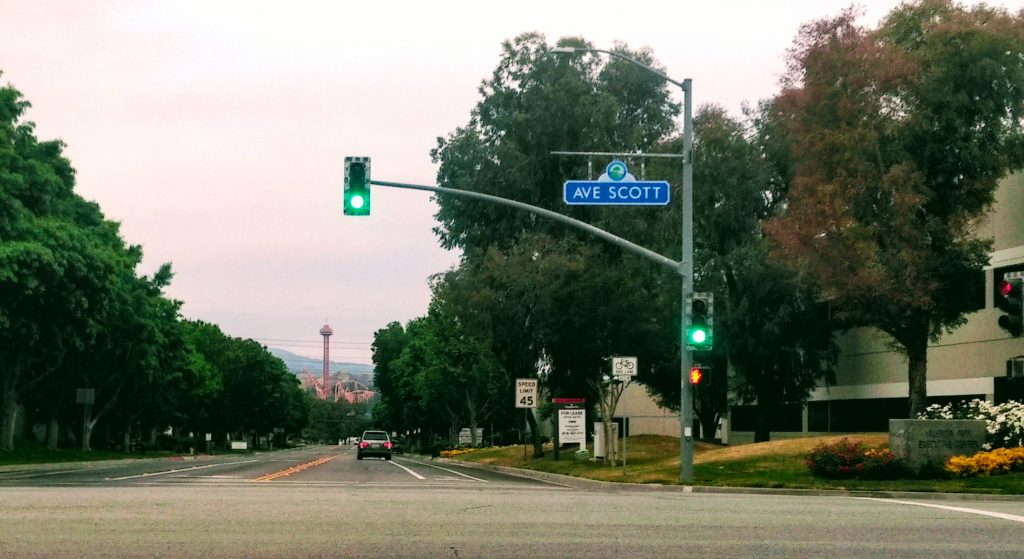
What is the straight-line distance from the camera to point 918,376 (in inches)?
1746

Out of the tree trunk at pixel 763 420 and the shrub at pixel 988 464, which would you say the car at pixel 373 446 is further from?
the shrub at pixel 988 464

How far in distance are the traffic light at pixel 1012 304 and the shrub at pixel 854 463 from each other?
8.62 m

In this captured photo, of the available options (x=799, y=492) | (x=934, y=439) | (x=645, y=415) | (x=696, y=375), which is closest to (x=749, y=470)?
(x=934, y=439)

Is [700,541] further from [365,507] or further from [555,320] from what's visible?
[555,320]

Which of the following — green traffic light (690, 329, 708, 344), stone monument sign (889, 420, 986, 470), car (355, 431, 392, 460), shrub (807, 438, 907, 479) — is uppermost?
green traffic light (690, 329, 708, 344)

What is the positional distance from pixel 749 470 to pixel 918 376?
11.8 metres

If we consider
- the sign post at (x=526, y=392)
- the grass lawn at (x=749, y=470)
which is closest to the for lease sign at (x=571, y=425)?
the grass lawn at (x=749, y=470)

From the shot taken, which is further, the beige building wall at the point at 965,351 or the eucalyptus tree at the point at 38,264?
the beige building wall at the point at 965,351

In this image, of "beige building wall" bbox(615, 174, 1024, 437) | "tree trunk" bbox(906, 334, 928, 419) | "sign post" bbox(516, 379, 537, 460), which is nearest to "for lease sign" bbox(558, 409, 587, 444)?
"beige building wall" bbox(615, 174, 1024, 437)

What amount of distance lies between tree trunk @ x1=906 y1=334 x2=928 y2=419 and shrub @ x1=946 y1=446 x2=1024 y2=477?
1427 cm

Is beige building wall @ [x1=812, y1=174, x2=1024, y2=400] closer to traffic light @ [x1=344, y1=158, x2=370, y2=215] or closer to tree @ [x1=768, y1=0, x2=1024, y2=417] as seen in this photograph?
tree @ [x1=768, y1=0, x2=1024, y2=417]

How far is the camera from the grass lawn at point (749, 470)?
27531mm

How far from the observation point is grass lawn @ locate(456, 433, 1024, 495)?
2753cm

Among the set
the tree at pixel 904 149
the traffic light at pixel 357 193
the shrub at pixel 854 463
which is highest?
the tree at pixel 904 149
